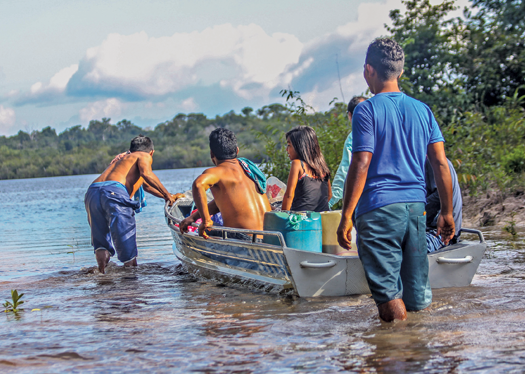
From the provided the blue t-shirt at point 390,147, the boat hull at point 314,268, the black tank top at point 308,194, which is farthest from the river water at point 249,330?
the black tank top at point 308,194

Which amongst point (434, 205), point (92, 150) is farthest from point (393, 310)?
point (92, 150)

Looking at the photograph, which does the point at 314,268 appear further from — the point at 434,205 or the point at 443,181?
the point at 443,181

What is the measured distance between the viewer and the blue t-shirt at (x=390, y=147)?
10.1 ft

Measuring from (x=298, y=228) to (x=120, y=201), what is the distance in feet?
9.20

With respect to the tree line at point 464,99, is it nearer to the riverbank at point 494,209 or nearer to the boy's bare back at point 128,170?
the riverbank at point 494,209

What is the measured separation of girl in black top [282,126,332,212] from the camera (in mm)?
5191

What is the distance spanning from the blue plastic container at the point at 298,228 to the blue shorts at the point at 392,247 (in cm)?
124

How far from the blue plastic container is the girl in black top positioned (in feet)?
2.33

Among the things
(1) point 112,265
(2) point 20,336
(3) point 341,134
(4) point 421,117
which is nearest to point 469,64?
(3) point 341,134

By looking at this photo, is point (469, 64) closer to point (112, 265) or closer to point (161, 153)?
point (112, 265)

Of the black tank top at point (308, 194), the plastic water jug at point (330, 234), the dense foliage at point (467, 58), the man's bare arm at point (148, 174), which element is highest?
the dense foliage at point (467, 58)

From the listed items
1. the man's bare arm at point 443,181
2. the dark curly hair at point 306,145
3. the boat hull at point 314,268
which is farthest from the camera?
the dark curly hair at point 306,145

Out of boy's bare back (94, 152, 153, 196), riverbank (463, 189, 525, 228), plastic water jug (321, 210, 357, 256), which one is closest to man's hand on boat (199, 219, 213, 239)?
plastic water jug (321, 210, 357, 256)

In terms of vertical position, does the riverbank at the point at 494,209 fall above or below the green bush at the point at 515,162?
below
